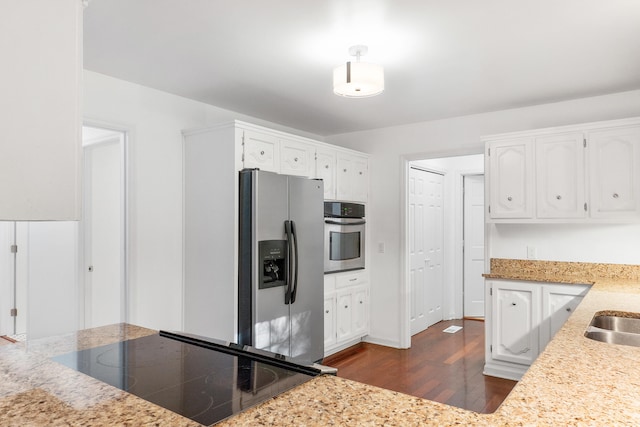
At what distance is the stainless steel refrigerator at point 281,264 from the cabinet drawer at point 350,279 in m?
0.47

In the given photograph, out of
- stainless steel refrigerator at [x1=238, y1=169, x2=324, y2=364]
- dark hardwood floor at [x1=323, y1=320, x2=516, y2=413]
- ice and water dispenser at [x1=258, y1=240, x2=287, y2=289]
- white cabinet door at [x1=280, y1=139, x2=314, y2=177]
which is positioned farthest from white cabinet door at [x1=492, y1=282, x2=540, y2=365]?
white cabinet door at [x1=280, y1=139, x2=314, y2=177]

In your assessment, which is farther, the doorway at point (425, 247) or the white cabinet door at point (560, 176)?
the doorway at point (425, 247)

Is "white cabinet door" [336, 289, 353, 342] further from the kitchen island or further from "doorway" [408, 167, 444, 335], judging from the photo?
the kitchen island

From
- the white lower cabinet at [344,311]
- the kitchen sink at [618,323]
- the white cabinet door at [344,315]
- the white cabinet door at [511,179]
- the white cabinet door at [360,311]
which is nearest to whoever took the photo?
the kitchen sink at [618,323]

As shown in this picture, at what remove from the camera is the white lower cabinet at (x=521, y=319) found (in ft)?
11.0

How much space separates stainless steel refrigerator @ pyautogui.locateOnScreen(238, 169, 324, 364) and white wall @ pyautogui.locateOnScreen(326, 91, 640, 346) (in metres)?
1.12

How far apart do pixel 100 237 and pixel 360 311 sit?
2759 mm

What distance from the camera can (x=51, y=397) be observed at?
107 cm

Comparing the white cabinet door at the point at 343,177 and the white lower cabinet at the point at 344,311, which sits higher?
the white cabinet door at the point at 343,177

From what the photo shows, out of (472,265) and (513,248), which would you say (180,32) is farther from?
(472,265)

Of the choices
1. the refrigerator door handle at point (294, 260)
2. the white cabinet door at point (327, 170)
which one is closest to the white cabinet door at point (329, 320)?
the refrigerator door handle at point (294, 260)

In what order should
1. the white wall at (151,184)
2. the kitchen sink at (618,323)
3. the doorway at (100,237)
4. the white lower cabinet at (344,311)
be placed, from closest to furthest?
the kitchen sink at (618,323) → the white wall at (151,184) → the doorway at (100,237) → the white lower cabinet at (344,311)

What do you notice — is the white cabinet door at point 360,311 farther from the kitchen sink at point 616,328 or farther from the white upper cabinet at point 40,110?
the white upper cabinet at point 40,110

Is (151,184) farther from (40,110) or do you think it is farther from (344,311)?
(40,110)
